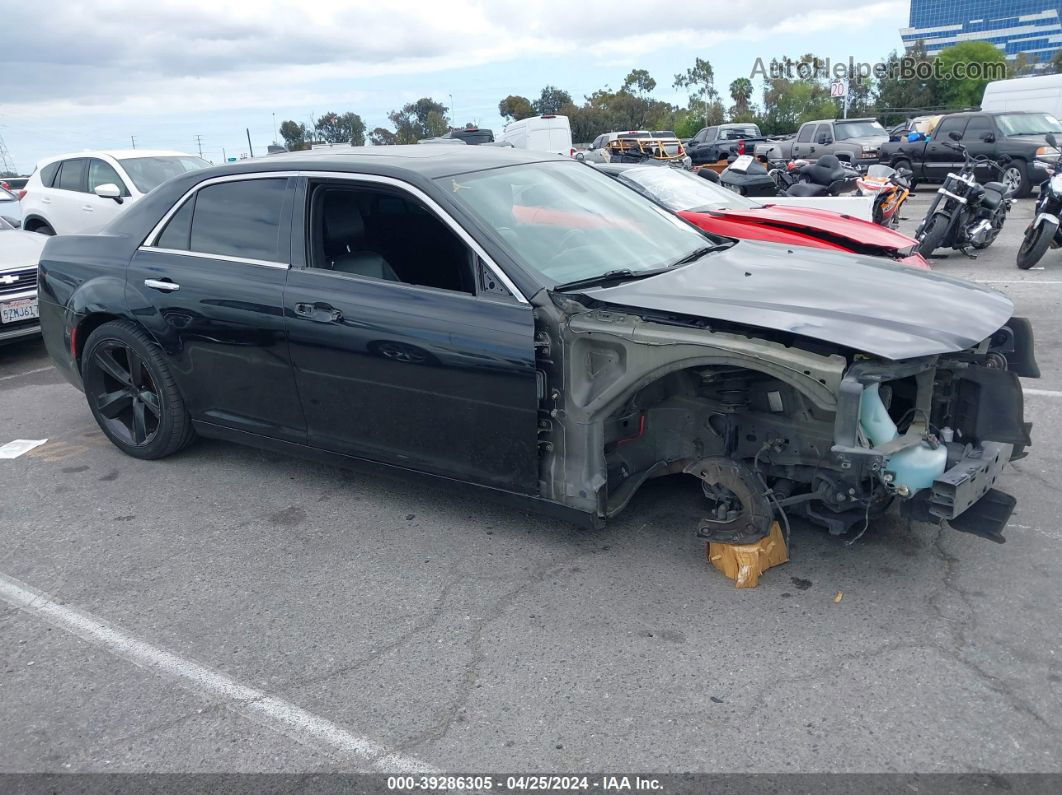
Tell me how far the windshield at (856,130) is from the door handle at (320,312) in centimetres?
2176

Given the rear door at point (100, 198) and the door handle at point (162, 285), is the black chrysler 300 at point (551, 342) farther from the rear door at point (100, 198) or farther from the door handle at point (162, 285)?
the rear door at point (100, 198)

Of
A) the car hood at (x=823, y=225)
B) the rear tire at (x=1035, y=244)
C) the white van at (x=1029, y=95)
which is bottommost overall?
the rear tire at (x=1035, y=244)

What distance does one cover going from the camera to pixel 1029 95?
2211cm

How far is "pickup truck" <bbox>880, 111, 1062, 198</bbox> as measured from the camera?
16625 millimetres

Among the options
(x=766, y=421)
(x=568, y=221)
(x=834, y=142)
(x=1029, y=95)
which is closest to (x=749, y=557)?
(x=766, y=421)

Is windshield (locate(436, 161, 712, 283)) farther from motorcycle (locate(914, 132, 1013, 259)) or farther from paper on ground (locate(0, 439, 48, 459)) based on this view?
motorcycle (locate(914, 132, 1013, 259))

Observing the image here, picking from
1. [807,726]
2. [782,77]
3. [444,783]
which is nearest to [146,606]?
[444,783]

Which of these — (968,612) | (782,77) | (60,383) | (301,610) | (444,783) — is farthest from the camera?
(782,77)

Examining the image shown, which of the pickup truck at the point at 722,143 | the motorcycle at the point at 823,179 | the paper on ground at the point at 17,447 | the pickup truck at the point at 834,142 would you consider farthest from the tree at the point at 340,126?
the paper on ground at the point at 17,447

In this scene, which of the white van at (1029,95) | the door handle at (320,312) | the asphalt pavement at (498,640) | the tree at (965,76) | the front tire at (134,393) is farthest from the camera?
A: the tree at (965,76)

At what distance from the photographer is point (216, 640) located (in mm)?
3301

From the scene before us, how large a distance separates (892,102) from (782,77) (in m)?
19.5

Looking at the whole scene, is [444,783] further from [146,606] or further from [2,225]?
[2,225]

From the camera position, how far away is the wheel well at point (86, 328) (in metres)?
4.88
